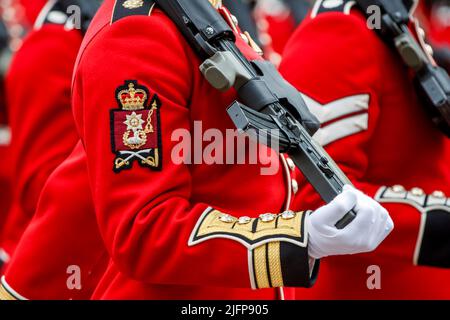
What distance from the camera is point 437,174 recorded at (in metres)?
2.84

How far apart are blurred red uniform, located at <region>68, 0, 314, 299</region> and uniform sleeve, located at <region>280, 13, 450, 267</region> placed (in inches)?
23.5

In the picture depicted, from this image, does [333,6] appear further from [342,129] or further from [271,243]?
[271,243]

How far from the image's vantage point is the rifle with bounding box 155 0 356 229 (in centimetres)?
210

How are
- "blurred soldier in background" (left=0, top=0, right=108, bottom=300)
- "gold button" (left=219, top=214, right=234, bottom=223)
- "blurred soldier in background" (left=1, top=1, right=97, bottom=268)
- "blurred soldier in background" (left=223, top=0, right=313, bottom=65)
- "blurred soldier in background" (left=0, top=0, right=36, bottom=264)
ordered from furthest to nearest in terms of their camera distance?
"blurred soldier in background" (left=223, top=0, right=313, bottom=65)
"blurred soldier in background" (left=0, top=0, right=36, bottom=264)
"blurred soldier in background" (left=1, top=1, right=97, bottom=268)
"blurred soldier in background" (left=0, top=0, right=108, bottom=300)
"gold button" (left=219, top=214, right=234, bottom=223)

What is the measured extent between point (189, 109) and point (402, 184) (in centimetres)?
86

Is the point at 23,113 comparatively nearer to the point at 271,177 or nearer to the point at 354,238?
the point at 271,177

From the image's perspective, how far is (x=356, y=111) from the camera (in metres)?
2.72

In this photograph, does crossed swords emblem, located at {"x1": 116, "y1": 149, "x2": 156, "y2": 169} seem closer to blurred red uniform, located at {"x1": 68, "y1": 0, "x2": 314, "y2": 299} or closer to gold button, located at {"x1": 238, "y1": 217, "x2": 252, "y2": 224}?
blurred red uniform, located at {"x1": 68, "y1": 0, "x2": 314, "y2": 299}

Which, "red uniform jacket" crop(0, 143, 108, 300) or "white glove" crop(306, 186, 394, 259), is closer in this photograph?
"white glove" crop(306, 186, 394, 259)

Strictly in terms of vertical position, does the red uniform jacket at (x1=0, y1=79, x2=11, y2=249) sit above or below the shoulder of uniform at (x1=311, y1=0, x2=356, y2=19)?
below

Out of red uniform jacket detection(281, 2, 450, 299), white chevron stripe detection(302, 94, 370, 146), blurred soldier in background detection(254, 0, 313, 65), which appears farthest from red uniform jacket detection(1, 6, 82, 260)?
blurred soldier in background detection(254, 0, 313, 65)

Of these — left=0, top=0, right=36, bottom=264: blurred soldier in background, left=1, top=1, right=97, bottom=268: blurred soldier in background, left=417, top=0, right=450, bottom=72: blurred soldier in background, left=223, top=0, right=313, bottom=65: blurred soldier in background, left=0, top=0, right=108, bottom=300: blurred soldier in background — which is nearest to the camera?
left=0, top=0, right=108, bottom=300: blurred soldier in background

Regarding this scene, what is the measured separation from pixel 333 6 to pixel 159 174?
922 millimetres
